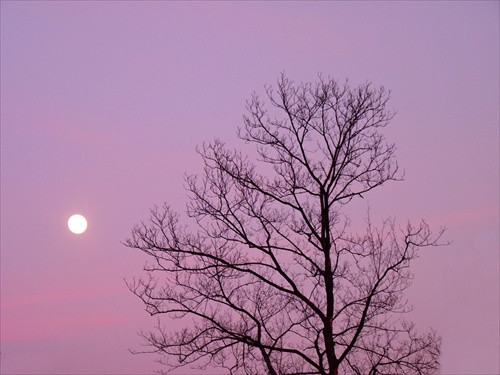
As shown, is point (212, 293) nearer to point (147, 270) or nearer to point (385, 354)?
point (147, 270)

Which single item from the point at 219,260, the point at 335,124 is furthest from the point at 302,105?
the point at 219,260

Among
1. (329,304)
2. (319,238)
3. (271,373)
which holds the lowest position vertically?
(271,373)

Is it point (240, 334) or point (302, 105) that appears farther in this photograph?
point (302, 105)

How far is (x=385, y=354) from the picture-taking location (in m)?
18.6

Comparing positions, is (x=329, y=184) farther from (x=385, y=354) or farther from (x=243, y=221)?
(x=385, y=354)

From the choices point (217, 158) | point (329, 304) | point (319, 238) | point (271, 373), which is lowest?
point (271, 373)

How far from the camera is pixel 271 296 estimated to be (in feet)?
63.7

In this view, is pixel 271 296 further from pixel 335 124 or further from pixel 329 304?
pixel 335 124

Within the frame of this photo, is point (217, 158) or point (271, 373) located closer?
point (271, 373)

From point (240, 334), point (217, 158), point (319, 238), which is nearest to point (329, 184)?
point (319, 238)

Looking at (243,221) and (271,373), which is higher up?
(243,221)

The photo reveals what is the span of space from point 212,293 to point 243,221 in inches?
64.1

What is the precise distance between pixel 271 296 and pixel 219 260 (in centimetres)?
155

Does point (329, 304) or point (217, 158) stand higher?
point (217, 158)
